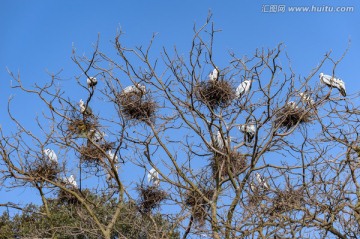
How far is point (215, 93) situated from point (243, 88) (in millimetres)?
296

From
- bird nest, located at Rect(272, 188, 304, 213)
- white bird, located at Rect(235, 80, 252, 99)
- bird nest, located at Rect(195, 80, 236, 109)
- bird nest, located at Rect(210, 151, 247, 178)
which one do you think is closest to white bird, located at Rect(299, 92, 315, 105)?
white bird, located at Rect(235, 80, 252, 99)

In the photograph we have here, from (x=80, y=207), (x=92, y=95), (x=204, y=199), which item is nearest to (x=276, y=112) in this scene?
(x=204, y=199)

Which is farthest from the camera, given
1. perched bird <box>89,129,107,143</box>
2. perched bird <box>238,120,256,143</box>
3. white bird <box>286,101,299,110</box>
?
perched bird <box>89,129,107,143</box>

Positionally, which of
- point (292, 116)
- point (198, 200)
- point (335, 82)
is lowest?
point (198, 200)

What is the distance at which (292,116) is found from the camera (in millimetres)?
6766

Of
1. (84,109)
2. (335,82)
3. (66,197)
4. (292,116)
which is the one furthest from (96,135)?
(335,82)

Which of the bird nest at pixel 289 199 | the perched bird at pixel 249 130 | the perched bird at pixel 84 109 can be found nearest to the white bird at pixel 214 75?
the perched bird at pixel 249 130

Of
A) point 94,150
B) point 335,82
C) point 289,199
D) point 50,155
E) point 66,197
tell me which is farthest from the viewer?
point 66,197

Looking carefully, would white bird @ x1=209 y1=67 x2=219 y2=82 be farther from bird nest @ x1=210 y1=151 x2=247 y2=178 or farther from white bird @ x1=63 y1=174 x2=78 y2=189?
white bird @ x1=63 y1=174 x2=78 y2=189

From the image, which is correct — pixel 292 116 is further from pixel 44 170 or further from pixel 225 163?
pixel 44 170

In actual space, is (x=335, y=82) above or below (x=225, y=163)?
above

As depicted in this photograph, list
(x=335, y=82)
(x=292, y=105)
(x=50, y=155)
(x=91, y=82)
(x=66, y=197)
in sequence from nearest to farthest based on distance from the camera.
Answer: (x=91, y=82)
(x=292, y=105)
(x=335, y=82)
(x=50, y=155)
(x=66, y=197)

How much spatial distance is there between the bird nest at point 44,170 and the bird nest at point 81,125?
677 millimetres

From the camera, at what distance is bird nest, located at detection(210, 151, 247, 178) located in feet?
22.0
